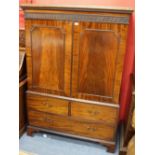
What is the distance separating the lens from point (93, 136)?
2031mm

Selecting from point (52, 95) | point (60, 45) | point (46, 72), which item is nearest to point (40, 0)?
point (60, 45)

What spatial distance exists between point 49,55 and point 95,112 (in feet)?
2.36

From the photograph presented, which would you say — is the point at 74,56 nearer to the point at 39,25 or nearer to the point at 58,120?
the point at 39,25

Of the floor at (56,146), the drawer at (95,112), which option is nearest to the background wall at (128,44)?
the drawer at (95,112)

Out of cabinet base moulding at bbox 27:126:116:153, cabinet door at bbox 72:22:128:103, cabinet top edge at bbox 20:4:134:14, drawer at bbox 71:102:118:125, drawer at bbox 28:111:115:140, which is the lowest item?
cabinet base moulding at bbox 27:126:116:153

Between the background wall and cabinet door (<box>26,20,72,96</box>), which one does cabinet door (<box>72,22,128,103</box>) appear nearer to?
cabinet door (<box>26,20,72,96</box>)

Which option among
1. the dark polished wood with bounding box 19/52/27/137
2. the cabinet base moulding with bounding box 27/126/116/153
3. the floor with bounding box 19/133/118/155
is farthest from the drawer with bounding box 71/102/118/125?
the dark polished wood with bounding box 19/52/27/137

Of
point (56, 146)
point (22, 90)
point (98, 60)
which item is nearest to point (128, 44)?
point (98, 60)

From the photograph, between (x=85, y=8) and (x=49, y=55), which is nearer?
(x=85, y=8)

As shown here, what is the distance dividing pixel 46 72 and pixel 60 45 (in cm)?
32

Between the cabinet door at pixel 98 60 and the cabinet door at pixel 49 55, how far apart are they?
0.09m

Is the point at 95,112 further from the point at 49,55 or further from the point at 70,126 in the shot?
the point at 49,55

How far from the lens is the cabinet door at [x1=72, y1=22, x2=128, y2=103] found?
5.49 feet

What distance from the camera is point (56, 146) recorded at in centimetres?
210
